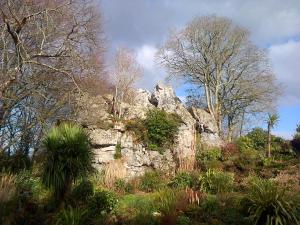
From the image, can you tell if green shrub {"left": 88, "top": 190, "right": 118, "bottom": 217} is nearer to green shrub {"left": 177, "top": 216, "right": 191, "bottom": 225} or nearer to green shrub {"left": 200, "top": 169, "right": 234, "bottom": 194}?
green shrub {"left": 177, "top": 216, "right": 191, "bottom": 225}

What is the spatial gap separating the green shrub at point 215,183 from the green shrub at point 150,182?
2.19m

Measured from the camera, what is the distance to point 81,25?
666 inches

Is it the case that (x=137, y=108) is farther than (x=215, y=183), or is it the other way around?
(x=137, y=108)

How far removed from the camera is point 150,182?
55.2 ft

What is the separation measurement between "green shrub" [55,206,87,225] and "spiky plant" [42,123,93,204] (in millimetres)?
1255

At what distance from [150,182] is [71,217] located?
6448mm

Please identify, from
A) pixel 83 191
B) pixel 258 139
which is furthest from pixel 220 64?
pixel 83 191

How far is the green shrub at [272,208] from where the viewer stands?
9.91 meters

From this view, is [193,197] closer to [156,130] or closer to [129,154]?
[129,154]

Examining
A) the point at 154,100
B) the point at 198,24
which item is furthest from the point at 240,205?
the point at 198,24

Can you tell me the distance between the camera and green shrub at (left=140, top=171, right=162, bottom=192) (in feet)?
54.2

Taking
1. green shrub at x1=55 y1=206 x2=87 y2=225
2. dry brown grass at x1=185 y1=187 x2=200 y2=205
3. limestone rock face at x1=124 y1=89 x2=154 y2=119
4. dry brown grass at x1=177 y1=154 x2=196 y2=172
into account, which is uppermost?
limestone rock face at x1=124 y1=89 x2=154 y2=119

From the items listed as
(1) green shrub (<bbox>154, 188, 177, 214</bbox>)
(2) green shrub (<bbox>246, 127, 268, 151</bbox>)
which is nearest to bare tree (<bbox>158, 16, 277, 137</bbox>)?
(2) green shrub (<bbox>246, 127, 268, 151</bbox>)

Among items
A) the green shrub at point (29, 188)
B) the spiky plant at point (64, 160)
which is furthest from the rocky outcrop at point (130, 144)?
the spiky plant at point (64, 160)
